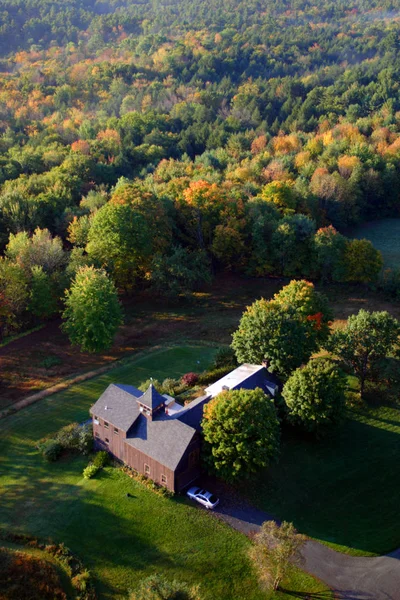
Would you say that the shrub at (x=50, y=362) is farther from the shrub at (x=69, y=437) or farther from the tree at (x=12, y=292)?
the shrub at (x=69, y=437)

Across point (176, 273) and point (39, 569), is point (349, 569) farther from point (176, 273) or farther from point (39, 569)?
point (176, 273)

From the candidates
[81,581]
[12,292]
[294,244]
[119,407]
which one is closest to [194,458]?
[119,407]

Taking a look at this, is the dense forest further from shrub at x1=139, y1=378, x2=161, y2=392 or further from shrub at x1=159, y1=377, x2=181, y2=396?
shrub at x1=159, y1=377, x2=181, y2=396

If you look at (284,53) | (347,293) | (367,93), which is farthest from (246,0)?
(347,293)

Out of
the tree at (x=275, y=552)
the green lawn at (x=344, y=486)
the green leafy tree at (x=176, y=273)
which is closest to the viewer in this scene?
the tree at (x=275, y=552)

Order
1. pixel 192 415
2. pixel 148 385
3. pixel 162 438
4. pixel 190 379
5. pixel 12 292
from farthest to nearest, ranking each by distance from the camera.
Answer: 1. pixel 12 292
2. pixel 190 379
3. pixel 148 385
4. pixel 192 415
5. pixel 162 438

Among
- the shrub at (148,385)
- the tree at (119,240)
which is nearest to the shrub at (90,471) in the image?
the shrub at (148,385)
